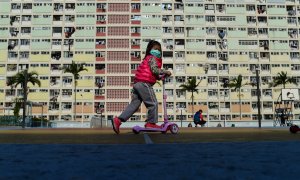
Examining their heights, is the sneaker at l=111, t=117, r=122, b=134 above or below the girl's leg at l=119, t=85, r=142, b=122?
below

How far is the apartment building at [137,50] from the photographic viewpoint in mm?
67562

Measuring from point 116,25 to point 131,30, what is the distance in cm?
324

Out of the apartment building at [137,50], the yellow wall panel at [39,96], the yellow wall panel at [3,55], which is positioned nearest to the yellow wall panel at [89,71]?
the apartment building at [137,50]

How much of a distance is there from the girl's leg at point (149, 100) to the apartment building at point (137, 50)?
191ft

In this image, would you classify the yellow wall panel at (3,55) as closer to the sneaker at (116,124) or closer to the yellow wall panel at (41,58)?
the yellow wall panel at (41,58)

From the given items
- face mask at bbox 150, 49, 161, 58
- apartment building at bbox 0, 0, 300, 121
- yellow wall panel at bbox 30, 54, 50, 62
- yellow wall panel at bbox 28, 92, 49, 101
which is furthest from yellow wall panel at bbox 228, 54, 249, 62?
face mask at bbox 150, 49, 161, 58

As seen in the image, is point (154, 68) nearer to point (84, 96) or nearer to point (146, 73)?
point (146, 73)

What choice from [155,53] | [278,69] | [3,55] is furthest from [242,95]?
[155,53]

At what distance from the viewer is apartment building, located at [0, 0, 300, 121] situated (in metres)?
67.6

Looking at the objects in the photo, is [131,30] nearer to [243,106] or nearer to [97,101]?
[97,101]

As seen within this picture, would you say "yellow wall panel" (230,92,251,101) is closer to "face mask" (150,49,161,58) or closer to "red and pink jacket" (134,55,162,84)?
"face mask" (150,49,161,58)

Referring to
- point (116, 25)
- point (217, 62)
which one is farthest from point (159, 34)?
point (217, 62)

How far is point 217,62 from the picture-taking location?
70.2 m

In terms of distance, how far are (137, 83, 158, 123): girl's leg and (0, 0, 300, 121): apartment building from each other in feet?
191
